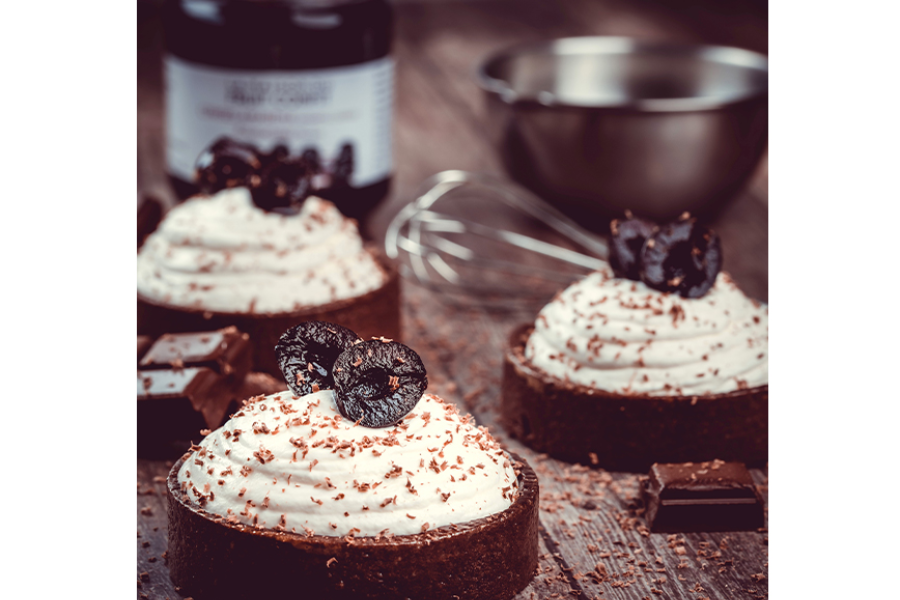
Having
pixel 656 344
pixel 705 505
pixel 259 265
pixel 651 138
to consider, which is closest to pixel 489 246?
pixel 651 138

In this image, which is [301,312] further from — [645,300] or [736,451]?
[736,451]

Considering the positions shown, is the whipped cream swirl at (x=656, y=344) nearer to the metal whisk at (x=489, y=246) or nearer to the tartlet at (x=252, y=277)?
the tartlet at (x=252, y=277)

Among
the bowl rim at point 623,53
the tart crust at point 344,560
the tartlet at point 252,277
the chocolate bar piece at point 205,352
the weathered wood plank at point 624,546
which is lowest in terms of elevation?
the weathered wood plank at point 624,546

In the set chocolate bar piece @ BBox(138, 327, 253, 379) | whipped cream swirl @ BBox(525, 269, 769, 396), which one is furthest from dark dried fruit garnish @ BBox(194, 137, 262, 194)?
whipped cream swirl @ BBox(525, 269, 769, 396)

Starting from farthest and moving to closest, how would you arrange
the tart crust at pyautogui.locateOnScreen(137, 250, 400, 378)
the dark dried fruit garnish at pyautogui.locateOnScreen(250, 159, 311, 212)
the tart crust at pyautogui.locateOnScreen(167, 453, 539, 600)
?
the dark dried fruit garnish at pyautogui.locateOnScreen(250, 159, 311, 212), the tart crust at pyautogui.locateOnScreen(137, 250, 400, 378), the tart crust at pyautogui.locateOnScreen(167, 453, 539, 600)

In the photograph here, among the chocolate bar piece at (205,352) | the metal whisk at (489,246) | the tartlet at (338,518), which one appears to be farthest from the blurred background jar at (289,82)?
the tartlet at (338,518)

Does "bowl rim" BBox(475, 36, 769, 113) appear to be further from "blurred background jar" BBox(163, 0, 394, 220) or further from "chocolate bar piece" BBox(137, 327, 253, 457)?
"chocolate bar piece" BBox(137, 327, 253, 457)
